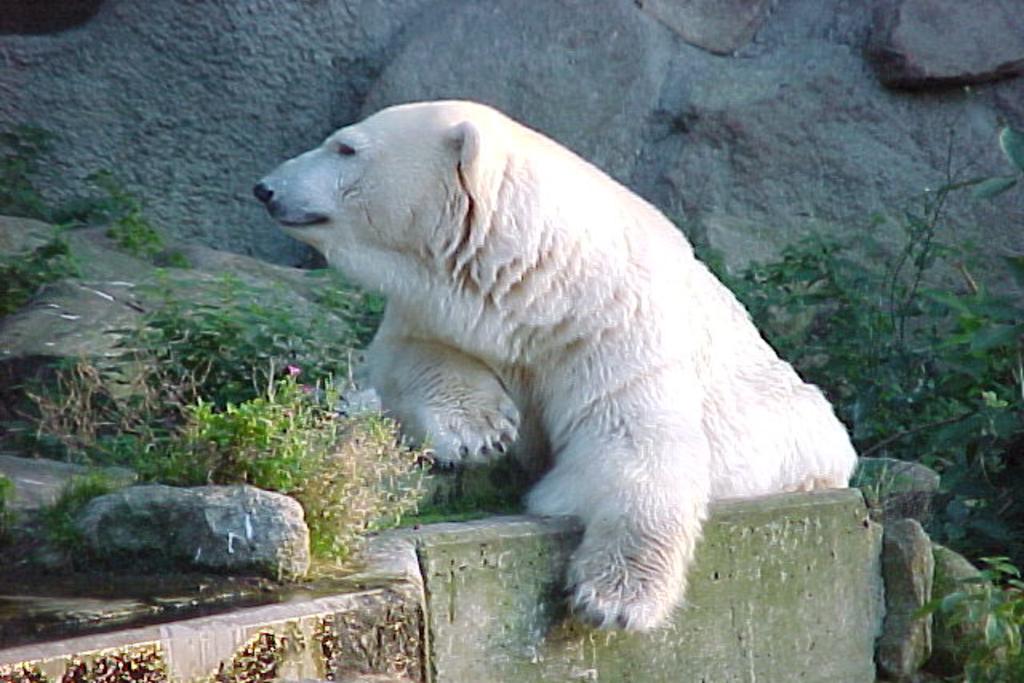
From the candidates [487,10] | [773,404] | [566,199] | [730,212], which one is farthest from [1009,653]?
[487,10]

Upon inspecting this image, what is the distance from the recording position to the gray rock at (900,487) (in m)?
5.36

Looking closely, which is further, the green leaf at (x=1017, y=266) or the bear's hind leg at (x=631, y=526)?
the green leaf at (x=1017, y=266)

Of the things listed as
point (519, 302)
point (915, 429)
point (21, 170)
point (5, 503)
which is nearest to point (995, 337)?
point (915, 429)

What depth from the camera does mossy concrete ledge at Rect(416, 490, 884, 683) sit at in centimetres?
391

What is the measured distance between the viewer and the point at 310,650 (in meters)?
3.42

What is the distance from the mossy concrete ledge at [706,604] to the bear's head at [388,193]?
72 cm

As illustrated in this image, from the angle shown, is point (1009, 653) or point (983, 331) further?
point (983, 331)

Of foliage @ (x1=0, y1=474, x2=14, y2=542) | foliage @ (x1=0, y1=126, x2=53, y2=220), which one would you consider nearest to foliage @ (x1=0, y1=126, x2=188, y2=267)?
foliage @ (x1=0, y1=126, x2=53, y2=220)

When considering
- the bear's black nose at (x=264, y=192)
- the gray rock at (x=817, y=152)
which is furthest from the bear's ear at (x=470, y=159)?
the gray rock at (x=817, y=152)

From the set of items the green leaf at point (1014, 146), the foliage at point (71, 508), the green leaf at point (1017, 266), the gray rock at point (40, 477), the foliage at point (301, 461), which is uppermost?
the green leaf at point (1014, 146)

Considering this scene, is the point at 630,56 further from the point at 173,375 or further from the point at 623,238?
the point at 623,238

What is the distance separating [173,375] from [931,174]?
4.11 meters

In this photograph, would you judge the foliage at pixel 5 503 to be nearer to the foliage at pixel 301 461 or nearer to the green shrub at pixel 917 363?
the foliage at pixel 301 461

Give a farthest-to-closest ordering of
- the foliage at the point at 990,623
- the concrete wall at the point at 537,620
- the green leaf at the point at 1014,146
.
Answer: the green leaf at the point at 1014,146 → the foliage at the point at 990,623 → the concrete wall at the point at 537,620
